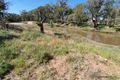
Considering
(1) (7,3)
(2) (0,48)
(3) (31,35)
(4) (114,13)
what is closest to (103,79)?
(2) (0,48)

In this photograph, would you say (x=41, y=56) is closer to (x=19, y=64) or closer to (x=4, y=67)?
(x=19, y=64)

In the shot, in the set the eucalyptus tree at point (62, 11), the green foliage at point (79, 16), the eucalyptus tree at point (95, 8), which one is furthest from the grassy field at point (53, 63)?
the eucalyptus tree at point (62, 11)

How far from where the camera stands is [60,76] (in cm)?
673

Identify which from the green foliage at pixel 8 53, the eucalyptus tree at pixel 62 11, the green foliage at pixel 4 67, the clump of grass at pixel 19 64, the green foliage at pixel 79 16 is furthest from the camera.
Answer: the eucalyptus tree at pixel 62 11

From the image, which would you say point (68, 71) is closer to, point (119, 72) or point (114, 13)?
point (119, 72)

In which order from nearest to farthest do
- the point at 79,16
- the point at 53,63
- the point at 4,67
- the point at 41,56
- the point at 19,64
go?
the point at 4,67, the point at 19,64, the point at 53,63, the point at 41,56, the point at 79,16

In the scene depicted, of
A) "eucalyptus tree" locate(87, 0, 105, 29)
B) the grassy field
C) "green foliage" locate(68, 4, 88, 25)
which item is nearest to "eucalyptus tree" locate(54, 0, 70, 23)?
"green foliage" locate(68, 4, 88, 25)

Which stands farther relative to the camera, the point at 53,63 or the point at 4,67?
the point at 53,63

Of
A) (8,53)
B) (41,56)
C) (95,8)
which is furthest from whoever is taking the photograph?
(95,8)

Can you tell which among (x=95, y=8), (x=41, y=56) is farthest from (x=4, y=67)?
(x=95, y=8)

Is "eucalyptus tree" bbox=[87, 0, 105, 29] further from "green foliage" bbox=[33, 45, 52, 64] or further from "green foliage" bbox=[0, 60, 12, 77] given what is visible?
"green foliage" bbox=[0, 60, 12, 77]

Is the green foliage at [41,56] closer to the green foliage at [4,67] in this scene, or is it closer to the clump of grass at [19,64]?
the clump of grass at [19,64]

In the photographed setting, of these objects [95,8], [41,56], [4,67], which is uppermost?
[95,8]

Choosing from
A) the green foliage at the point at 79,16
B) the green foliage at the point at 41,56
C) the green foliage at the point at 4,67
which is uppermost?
the green foliage at the point at 79,16
